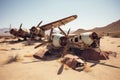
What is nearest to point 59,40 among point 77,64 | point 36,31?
point 77,64

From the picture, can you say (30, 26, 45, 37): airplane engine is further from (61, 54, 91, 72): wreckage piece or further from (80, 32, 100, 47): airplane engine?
(61, 54, 91, 72): wreckage piece

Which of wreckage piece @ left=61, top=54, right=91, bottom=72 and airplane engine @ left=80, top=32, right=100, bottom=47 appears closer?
wreckage piece @ left=61, top=54, right=91, bottom=72

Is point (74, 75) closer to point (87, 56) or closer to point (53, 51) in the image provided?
point (87, 56)

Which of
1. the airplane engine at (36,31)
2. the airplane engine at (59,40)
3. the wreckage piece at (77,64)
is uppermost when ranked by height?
the airplane engine at (36,31)

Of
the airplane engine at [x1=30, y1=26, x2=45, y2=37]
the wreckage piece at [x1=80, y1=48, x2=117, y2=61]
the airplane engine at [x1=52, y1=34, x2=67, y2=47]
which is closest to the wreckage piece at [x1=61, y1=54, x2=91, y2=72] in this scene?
the wreckage piece at [x1=80, y1=48, x2=117, y2=61]

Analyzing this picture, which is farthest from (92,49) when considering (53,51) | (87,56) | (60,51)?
(53,51)

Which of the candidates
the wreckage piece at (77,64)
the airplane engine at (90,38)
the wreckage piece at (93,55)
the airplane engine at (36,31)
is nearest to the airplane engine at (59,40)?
the airplane engine at (90,38)

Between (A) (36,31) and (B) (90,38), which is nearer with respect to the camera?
(B) (90,38)

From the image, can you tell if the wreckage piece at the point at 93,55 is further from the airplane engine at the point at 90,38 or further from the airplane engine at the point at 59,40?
the airplane engine at the point at 59,40

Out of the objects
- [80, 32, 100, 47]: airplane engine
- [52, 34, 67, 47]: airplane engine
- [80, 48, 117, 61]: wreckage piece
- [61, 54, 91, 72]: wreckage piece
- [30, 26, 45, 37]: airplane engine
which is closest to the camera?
[61, 54, 91, 72]: wreckage piece

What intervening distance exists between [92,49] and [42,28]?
1880 centimetres

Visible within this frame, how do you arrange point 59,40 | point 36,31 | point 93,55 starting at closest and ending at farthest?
1. point 93,55
2. point 59,40
3. point 36,31

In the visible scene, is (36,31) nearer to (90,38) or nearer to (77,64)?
(90,38)

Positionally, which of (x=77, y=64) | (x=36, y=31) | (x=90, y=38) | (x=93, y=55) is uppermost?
(x=36, y=31)
